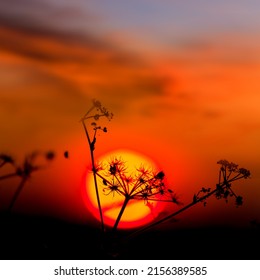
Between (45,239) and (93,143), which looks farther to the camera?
(93,143)

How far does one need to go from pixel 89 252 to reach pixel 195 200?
139cm

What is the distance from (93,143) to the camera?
5816 mm

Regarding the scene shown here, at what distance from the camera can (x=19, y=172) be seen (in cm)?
408

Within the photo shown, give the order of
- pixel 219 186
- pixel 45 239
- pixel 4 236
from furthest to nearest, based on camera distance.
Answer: pixel 219 186 < pixel 45 239 < pixel 4 236

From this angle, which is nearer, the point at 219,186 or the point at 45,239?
the point at 45,239

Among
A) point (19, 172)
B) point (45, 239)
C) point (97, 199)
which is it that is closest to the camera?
point (19, 172)

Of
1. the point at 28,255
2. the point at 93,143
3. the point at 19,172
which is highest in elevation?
the point at 93,143

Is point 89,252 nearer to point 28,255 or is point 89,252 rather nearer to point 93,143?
point 28,255

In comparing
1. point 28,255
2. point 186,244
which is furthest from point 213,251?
point 28,255
